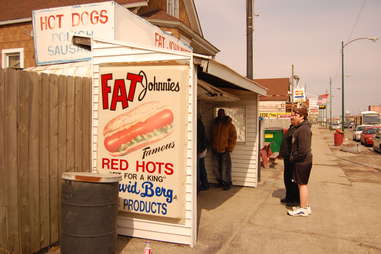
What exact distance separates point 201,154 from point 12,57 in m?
10.2

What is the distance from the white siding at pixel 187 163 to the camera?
4688 mm

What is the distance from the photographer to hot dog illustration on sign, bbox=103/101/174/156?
477 cm

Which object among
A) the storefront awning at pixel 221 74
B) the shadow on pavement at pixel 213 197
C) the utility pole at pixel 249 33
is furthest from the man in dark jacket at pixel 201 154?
the utility pole at pixel 249 33

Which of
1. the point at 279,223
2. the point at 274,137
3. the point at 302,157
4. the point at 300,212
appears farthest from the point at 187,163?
the point at 274,137

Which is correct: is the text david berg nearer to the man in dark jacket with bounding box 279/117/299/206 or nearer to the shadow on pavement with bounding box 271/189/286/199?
the man in dark jacket with bounding box 279/117/299/206

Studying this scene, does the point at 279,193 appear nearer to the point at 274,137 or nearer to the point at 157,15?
the point at 274,137

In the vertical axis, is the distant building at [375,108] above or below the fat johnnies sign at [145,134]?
above

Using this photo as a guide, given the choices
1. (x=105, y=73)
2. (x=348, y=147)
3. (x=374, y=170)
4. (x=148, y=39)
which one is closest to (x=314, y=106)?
(x=348, y=147)

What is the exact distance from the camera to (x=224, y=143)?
26.1ft

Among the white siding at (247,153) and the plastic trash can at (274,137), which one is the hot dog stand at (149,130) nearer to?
the white siding at (247,153)

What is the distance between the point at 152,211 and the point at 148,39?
450cm

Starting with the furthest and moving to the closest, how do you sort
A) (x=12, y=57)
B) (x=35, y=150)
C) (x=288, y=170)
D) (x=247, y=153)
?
1. (x=12, y=57)
2. (x=247, y=153)
3. (x=288, y=170)
4. (x=35, y=150)

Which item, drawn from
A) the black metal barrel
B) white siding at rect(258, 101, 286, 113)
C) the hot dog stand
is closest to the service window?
the hot dog stand

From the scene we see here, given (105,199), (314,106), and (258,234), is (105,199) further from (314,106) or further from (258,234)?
(314,106)
